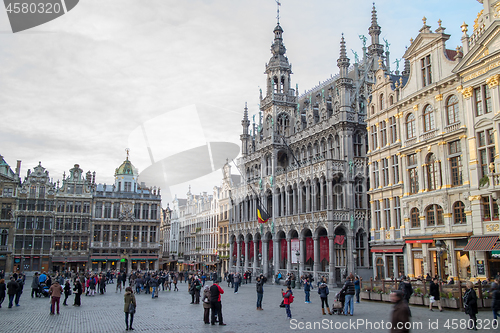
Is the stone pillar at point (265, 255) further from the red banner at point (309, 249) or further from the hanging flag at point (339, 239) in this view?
the hanging flag at point (339, 239)

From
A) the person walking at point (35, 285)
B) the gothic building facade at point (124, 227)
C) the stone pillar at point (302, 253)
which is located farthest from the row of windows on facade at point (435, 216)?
the gothic building facade at point (124, 227)

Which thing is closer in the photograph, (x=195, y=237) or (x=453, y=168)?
(x=453, y=168)

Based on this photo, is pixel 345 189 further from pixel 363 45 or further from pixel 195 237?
pixel 195 237

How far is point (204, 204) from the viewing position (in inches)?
3556

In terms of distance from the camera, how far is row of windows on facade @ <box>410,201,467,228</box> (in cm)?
2994

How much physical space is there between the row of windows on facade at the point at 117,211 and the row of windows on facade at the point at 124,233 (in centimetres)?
183

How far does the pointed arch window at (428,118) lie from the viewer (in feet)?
108

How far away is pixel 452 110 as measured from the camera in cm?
3114

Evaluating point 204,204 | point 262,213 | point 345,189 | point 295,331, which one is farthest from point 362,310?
point 204,204

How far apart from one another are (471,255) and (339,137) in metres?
20.1

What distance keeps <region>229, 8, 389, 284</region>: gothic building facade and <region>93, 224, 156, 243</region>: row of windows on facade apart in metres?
25.9

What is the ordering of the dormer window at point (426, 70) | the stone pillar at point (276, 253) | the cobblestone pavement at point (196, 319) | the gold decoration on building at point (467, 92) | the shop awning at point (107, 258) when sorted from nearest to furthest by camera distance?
the cobblestone pavement at point (196, 319) → the gold decoration on building at point (467, 92) → the dormer window at point (426, 70) → the stone pillar at point (276, 253) → the shop awning at point (107, 258)

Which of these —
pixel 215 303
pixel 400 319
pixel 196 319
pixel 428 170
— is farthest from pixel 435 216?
pixel 400 319

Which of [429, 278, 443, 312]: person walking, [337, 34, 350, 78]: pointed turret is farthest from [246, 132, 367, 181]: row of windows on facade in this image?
[429, 278, 443, 312]: person walking
